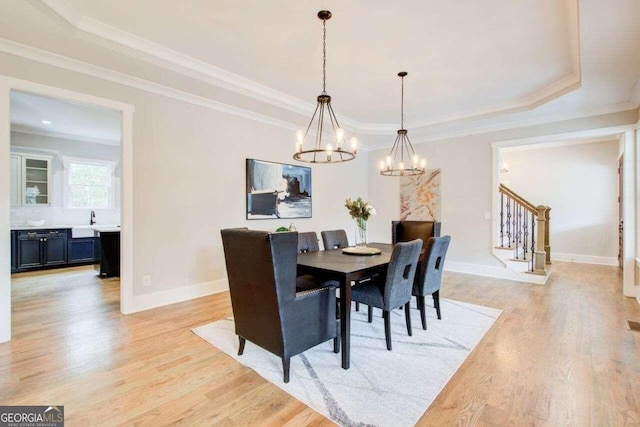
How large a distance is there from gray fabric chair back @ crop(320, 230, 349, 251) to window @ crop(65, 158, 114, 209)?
5.71 meters

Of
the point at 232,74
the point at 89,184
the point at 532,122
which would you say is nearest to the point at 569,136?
the point at 532,122

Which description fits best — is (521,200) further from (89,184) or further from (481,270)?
(89,184)

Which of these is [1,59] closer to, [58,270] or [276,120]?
[276,120]

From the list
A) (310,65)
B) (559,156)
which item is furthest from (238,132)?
(559,156)

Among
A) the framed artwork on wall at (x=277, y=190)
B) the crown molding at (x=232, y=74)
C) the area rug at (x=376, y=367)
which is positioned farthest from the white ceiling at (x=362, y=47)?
the area rug at (x=376, y=367)

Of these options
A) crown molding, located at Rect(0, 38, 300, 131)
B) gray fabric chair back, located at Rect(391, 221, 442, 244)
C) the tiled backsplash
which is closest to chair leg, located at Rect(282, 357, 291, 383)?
gray fabric chair back, located at Rect(391, 221, 442, 244)

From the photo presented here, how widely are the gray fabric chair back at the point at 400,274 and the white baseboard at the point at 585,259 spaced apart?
20.1 feet

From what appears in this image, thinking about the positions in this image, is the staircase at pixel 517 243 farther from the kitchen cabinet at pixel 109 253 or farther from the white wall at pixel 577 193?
the kitchen cabinet at pixel 109 253

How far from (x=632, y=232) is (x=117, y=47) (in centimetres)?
649

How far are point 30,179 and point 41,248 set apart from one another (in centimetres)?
140

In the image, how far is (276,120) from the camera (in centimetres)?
489

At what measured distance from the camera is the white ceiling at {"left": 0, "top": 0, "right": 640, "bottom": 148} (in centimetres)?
239

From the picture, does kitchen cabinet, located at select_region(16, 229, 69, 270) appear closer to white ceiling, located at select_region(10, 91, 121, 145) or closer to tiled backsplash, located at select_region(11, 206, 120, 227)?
tiled backsplash, located at select_region(11, 206, 120, 227)

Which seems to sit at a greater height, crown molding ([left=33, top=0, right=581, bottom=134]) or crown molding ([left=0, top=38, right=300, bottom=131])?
crown molding ([left=33, top=0, right=581, bottom=134])
